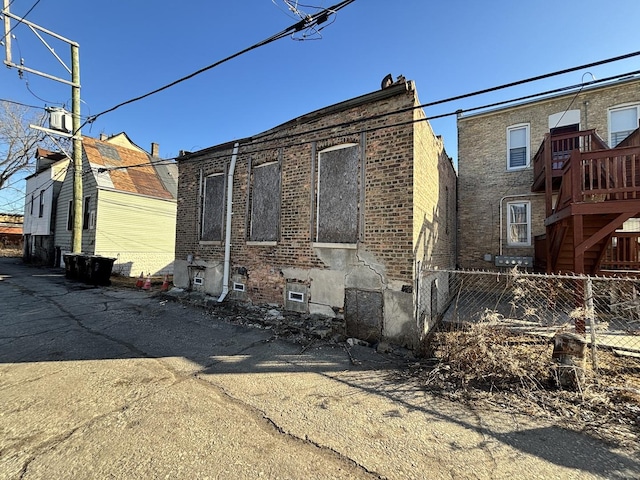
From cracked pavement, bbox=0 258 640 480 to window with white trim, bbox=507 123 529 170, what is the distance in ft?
36.7

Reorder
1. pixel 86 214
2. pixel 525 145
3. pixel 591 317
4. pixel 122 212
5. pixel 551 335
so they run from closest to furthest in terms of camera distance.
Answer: pixel 591 317, pixel 551 335, pixel 525 145, pixel 86 214, pixel 122 212

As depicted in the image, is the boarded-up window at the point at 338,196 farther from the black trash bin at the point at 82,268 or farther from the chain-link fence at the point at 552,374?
the black trash bin at the point at 82,268

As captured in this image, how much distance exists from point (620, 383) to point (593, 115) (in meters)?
11.5

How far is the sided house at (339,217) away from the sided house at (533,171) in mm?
4145

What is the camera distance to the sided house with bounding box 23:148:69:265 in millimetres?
19625

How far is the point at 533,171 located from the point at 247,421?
13.4m

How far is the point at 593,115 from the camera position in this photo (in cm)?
1067

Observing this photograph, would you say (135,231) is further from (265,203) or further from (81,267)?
(265,203)

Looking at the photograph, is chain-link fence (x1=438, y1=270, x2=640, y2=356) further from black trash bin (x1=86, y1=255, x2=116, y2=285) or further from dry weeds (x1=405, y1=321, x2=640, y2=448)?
black trash bin (x1=86, y1=255, x2=116, y2=285)

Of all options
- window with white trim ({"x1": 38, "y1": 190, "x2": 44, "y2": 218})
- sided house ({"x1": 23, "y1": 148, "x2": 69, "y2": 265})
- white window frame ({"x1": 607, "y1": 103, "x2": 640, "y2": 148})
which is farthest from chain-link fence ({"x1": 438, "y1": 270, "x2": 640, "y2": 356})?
window with white trim ({"x1": 38, "y1": 190, "x2": 44, "y2": 218})

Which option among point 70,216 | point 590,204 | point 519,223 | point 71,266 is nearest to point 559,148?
point 519,223

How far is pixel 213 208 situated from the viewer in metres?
8.93

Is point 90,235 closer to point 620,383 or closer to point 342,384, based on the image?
point 342,384

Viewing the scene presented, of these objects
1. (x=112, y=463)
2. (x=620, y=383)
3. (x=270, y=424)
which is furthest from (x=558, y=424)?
(x=112, y=463)
